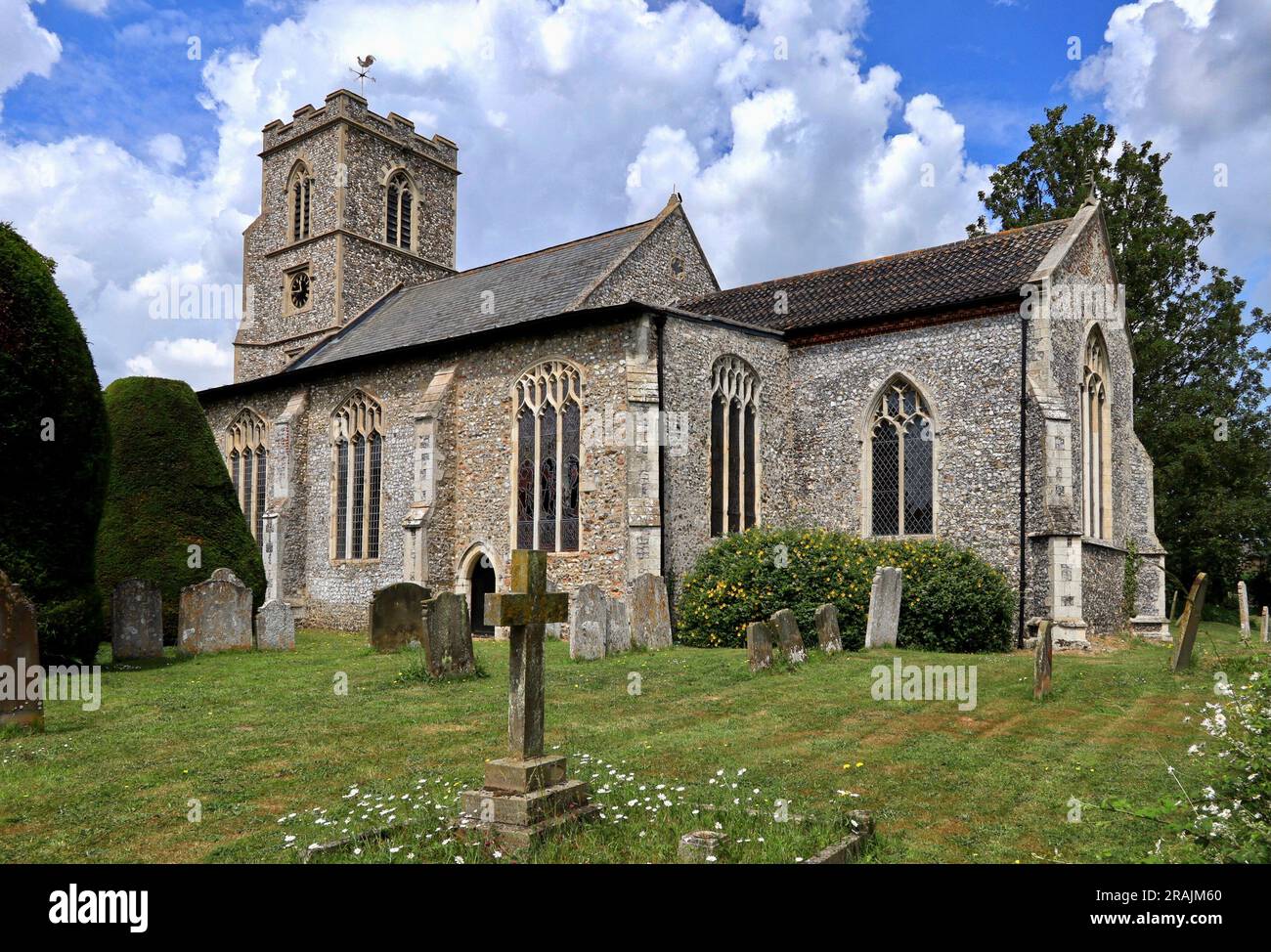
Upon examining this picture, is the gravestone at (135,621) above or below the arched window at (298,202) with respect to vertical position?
below

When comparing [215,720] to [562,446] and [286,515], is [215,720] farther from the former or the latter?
[286,515]

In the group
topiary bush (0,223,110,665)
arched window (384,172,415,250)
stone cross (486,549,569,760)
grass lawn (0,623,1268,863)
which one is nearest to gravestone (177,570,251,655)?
grass lawn (0,623,1268,863)

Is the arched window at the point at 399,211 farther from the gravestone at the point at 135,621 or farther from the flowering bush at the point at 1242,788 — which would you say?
the flowering bush at the point at 1242,788

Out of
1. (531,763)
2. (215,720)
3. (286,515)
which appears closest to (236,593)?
(215,720)

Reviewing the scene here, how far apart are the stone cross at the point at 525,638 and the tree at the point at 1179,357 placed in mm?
28754

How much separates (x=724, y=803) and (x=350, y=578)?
17.7 meters

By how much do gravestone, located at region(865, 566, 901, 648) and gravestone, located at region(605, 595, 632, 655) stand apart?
3726 millimetres

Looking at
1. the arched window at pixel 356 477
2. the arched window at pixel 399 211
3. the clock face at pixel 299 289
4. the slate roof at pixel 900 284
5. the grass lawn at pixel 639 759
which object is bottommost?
the grass lawn at pixel 639 759

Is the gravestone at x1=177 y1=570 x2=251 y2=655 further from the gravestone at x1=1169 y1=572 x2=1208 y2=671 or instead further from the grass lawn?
the gravestone at x1=1169 y1=572 x2=1208 y2=671

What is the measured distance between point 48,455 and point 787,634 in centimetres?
973

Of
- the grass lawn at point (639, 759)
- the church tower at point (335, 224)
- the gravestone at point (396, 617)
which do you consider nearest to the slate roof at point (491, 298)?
the church tower at point (335, 224)

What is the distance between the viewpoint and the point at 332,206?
30.9 meters

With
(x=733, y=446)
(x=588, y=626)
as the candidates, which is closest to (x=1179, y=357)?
(x=733, y=446)

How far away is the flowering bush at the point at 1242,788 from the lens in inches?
166
